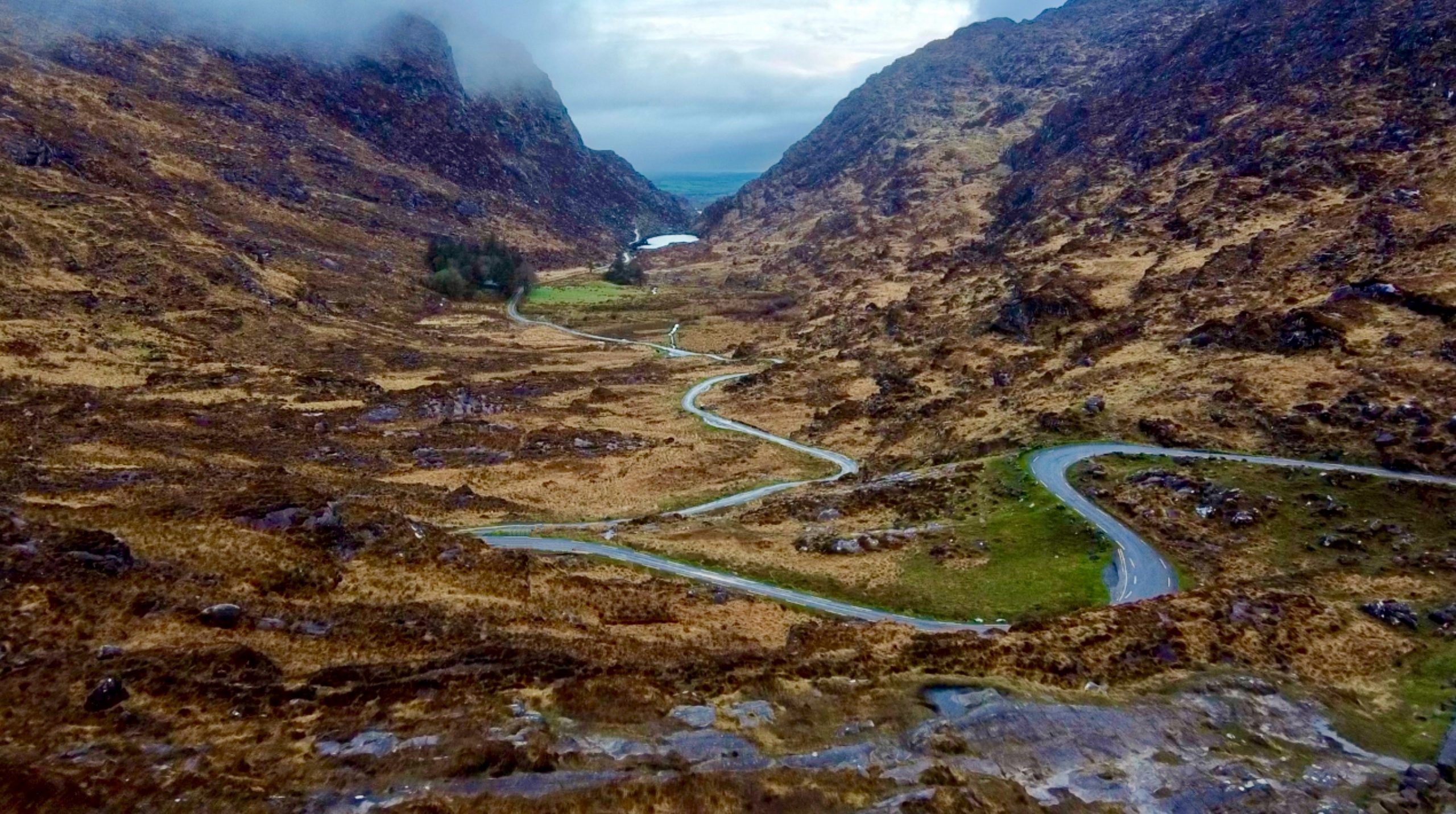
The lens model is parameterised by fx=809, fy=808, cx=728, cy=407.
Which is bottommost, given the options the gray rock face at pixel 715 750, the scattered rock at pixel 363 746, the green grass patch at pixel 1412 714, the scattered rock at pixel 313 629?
the green grass patch at pixel 1412 714

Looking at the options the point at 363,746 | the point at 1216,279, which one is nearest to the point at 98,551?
the point at 363,746

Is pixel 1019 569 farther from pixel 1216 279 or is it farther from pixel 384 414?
pixel 1216 279

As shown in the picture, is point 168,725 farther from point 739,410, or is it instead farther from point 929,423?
point 739,410

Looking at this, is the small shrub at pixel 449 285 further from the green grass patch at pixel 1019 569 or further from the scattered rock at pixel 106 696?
the scattered rock at pixel 106 696

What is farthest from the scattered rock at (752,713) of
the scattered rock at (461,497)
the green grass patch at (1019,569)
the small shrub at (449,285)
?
the small shrub at (449,285)

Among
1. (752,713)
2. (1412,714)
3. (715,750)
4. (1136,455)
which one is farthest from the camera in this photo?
(1136,455)

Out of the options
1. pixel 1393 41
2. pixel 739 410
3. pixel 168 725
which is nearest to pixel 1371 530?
pixel 168 725

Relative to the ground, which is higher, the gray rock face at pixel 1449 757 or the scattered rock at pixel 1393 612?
the scattered rock at pixel 1393 612
